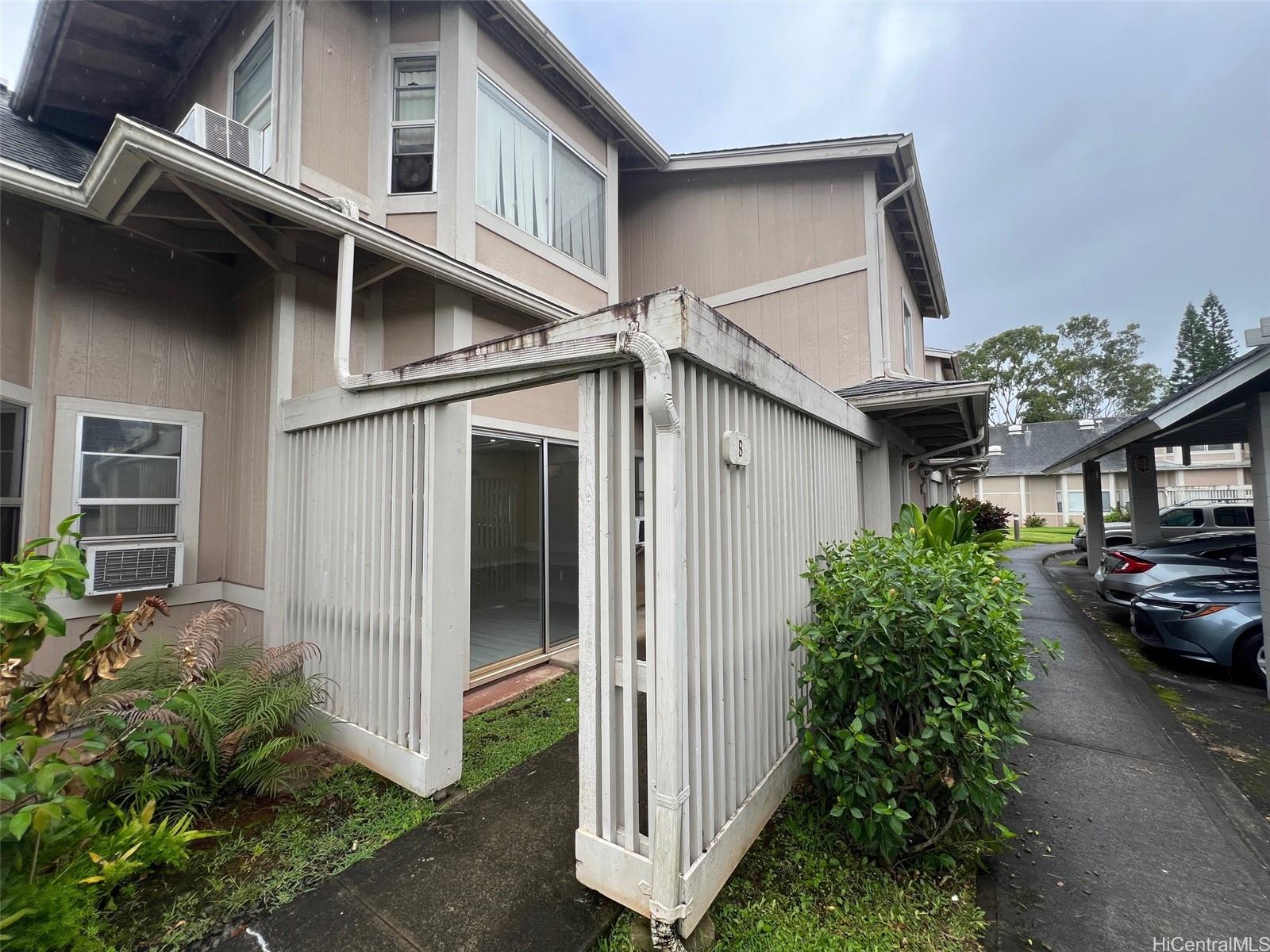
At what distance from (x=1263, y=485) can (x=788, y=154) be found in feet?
20.4

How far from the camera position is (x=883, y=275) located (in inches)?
259

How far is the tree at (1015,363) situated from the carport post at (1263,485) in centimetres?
3586

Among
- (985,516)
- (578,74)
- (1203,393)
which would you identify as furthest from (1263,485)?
(985,516)

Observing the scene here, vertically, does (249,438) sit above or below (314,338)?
below

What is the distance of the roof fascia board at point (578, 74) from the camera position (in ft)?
16.8

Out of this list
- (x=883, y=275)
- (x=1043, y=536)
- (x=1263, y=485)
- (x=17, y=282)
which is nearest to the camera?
(x=17, y=282)

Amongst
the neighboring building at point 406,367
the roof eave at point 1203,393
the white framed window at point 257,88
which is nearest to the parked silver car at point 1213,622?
the roof eave at point 1203,393

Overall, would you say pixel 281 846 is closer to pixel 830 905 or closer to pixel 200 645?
pixel 200 645

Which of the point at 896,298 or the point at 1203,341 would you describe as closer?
the point at 896,298

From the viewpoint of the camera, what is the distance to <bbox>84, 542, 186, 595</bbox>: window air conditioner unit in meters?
3.67

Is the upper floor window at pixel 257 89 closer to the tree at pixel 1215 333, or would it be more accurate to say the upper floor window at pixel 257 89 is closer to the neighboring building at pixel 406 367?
the neighboring building at pixel 406 367

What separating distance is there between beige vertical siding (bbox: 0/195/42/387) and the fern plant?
219cm

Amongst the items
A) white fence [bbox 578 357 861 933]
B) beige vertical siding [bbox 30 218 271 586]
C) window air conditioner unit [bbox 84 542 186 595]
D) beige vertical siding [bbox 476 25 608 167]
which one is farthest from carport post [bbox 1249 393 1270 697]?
window air conditioner unit [bbox 84 542 186 595]

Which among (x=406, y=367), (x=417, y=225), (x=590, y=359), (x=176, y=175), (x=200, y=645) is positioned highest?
(x=417, y=225)
